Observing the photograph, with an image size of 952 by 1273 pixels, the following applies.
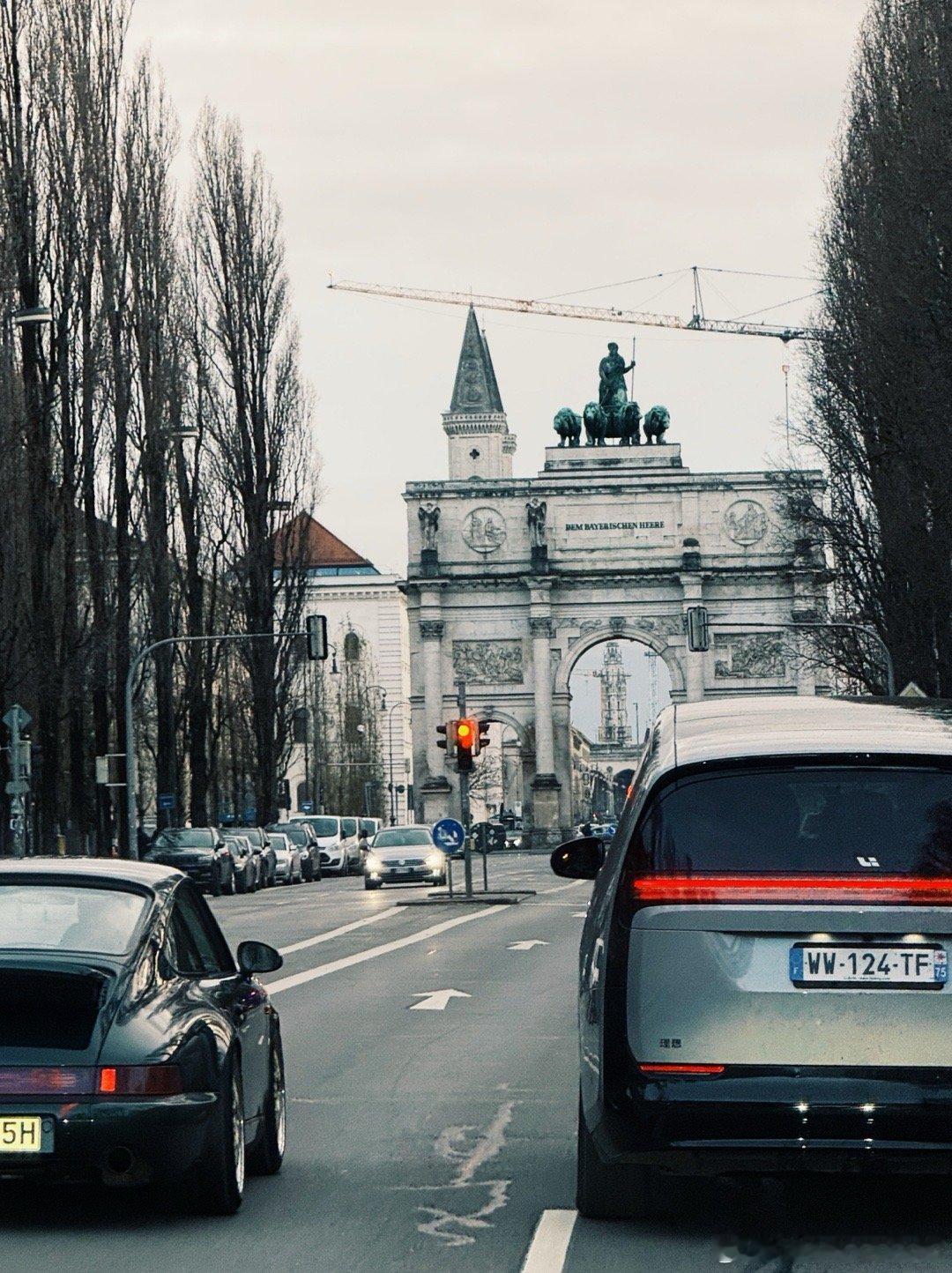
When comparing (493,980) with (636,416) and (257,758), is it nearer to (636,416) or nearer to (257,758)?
(257,758)

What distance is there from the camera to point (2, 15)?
4547cm

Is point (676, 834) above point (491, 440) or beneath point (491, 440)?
beneath

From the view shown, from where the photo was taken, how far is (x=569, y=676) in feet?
355

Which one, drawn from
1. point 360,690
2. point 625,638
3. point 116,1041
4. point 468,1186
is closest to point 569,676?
point 625,638

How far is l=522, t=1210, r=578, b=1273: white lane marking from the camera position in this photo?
291 inches

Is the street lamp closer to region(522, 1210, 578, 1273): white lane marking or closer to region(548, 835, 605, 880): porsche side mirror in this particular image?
region(548, 835, 605, 880): porsche side mirror

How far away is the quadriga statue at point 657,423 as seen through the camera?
366 feet

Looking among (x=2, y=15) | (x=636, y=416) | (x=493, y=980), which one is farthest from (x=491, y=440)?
(x=493, y=980)

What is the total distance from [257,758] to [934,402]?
118ft

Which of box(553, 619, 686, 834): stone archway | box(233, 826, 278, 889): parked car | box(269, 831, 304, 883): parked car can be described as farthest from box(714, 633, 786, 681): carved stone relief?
Answer: box(233, 826, 278, 889): parked car

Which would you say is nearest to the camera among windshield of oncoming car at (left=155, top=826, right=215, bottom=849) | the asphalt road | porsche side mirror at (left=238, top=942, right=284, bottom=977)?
the asphalt road

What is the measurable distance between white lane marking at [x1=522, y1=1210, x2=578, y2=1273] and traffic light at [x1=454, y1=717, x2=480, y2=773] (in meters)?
29.4

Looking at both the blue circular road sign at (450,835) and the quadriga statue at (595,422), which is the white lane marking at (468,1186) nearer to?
the blue circular road sign at (450,835)

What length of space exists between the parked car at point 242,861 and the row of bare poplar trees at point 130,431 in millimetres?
3046
